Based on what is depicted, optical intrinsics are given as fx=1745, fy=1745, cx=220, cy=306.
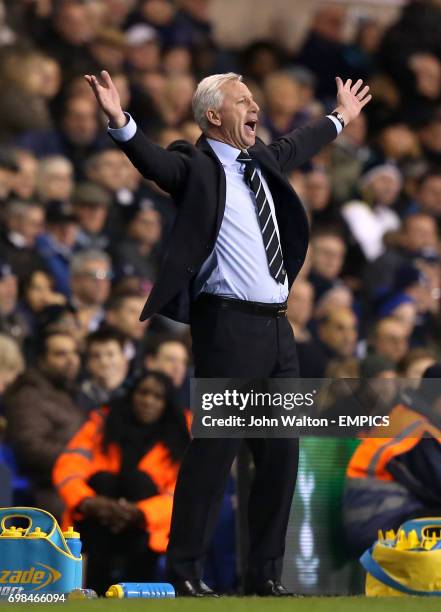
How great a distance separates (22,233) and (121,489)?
276cm

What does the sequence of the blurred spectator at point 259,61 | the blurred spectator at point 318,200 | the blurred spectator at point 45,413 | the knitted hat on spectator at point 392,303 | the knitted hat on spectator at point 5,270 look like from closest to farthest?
the blurred spectator at point 45,413, the knitted hat on spectator at point 5,270, the knitted hat on spectator at point 392,303, the blurred spectator at point 318,200, the blurred spectator at point 259,61

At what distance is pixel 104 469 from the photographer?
758 centimetres

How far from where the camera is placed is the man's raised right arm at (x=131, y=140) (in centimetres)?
534

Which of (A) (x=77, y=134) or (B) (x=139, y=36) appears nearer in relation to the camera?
(A) (x=77, y=134)

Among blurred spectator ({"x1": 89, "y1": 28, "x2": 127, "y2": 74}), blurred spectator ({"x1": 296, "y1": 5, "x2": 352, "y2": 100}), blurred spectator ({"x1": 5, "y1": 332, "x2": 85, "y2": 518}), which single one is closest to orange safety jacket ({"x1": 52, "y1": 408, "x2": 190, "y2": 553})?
blurred spectator ({"x1": 5, "y1": 332, "x2": 85, "y2": 518})

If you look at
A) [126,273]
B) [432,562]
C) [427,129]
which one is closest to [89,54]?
[126,273]

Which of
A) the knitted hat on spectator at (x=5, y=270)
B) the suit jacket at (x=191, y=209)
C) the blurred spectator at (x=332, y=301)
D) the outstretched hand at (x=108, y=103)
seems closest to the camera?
the outstretched hand at (x=108, y=103)

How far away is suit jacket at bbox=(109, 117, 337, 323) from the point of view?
18.0 feet

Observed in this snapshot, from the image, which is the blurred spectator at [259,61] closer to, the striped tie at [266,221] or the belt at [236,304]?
the striped tie at [266,221]

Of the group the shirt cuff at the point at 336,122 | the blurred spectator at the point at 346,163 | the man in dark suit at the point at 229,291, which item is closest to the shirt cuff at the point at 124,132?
the man in dark suit at the point at 229,291

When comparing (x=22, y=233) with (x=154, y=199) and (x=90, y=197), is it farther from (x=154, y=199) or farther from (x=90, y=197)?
(x=154, y=199)

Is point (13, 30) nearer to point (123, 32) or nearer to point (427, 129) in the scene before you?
point (123, 32)

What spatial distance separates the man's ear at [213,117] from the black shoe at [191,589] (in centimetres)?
149

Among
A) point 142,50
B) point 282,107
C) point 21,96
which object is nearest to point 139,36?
point 142,50
